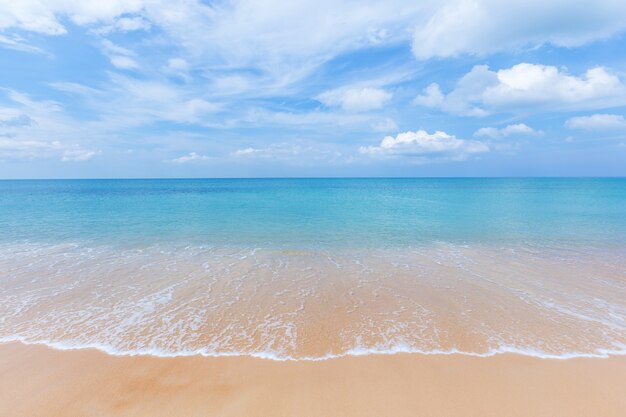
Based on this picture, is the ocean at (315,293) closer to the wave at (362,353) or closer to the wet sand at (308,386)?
the wave at (362,353)

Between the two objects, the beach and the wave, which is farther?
the wave

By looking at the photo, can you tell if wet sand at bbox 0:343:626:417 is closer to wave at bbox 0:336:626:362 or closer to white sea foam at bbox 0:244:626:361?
wave at bbox 0:336:626:362

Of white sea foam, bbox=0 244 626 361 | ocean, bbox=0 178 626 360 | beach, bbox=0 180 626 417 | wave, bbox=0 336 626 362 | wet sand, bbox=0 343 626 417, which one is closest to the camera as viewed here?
wet sand, bbox=0 343 626 417

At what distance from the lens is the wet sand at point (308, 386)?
4930 millimetres

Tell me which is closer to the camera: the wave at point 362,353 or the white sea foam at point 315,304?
the wave at point 362,353

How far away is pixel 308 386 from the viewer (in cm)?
546

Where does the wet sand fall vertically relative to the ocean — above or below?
below

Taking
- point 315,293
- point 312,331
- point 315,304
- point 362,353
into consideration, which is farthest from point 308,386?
point 315,293

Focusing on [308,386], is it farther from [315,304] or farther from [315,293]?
[315,293]

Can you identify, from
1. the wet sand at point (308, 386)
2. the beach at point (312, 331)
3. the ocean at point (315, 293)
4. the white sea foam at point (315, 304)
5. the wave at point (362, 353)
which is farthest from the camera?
the ocean at point (315, 293)

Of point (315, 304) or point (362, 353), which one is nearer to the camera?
point (362, 353)

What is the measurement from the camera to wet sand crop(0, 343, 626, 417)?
493 centimetres

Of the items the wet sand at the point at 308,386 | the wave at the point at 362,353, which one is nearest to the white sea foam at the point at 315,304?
the wave at the point at 362,353

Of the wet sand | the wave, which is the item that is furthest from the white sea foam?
the wet sand
